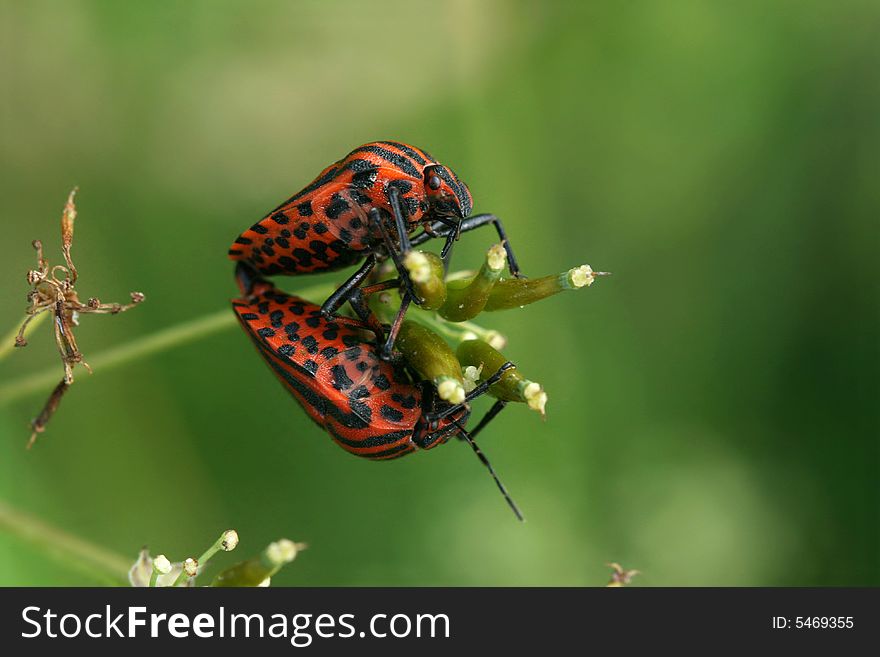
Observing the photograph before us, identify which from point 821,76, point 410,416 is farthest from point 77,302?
point 821,76

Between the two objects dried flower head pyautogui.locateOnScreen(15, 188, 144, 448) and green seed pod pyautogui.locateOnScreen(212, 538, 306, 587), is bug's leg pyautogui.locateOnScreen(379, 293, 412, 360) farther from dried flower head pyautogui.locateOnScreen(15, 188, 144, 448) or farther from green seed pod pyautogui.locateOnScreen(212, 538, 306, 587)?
dried flower head pyautogui.locateOnScreen(15, 188, 144, 448)

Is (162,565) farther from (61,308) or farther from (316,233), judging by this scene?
(316,233)

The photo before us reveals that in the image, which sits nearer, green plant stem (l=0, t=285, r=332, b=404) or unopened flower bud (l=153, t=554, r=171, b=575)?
unopened flower bud (l=153, t=554, r=171, b=575)

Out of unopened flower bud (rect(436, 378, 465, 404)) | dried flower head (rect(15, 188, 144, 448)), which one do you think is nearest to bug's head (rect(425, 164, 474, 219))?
unopened flower bud (rect(436, 378, 465, 404))

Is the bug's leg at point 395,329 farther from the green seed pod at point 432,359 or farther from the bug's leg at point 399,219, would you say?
the bug's leg at point 399,219

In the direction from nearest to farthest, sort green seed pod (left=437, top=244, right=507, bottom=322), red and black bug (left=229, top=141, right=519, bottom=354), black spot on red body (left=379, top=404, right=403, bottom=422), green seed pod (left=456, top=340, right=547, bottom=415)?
green seed pod (left=456, top=340, right=547, bottom=415) → green seed pod (left=437, top=244, right=507, bottom=322) → black spot on red body (left=379, top=404, right=403, bottom=422) → red and black bug (left=229, top=141, right=519, bottom=354)

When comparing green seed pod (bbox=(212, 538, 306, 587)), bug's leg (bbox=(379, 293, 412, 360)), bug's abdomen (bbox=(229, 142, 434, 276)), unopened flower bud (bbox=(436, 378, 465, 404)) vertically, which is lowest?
green seed pod (bbox=(212, 538, 306, 587))
